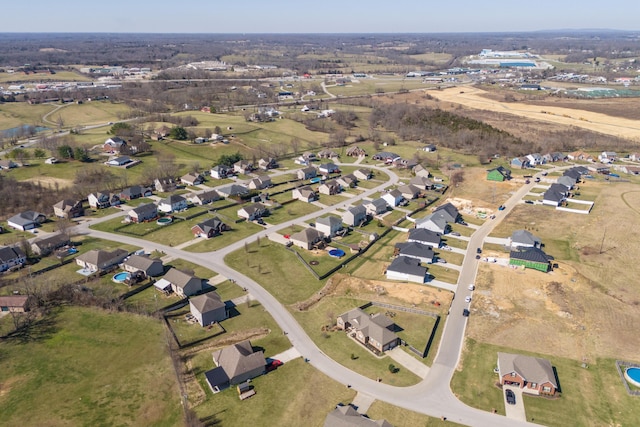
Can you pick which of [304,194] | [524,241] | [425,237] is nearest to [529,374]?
[425,237]

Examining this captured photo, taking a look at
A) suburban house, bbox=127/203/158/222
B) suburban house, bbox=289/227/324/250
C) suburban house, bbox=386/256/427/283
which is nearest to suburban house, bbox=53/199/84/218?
suburban house, bbox=127/203/158/222

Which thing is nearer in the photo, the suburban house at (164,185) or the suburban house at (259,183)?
the suburban house at (164,185)

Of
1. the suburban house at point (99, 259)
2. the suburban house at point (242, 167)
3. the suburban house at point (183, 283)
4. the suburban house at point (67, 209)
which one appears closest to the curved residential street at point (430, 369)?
the suburban house at point (183, 283)

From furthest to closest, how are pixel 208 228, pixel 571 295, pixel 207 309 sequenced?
pixel 208 228
pixel 571 295
pixel 207 309

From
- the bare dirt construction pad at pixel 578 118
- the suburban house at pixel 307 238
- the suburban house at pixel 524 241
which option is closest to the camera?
the suburban house at pixel 524 241

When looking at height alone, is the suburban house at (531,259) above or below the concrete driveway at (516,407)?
above

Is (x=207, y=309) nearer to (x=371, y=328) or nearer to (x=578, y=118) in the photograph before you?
(x=371, y=328)

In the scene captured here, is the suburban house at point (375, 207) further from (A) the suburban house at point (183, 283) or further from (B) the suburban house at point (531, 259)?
(A) the suburban house at point (183, 283)

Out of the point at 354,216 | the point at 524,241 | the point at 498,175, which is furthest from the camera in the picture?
the point at 498,175
